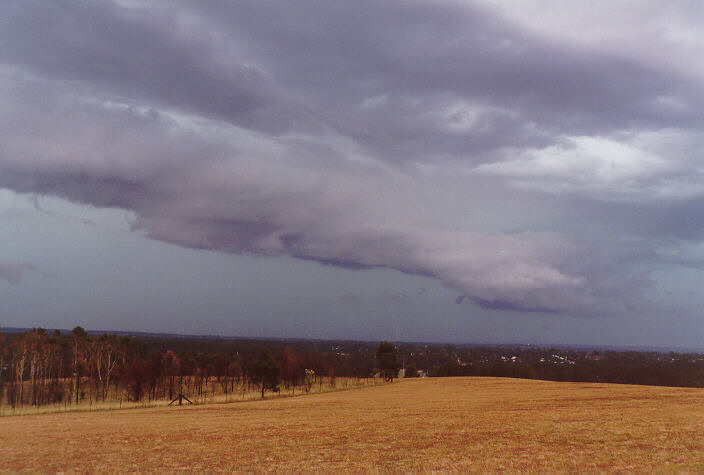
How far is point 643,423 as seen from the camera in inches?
1208

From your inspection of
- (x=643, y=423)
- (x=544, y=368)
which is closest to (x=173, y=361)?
(x=643, y=423)

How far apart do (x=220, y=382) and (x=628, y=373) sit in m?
101

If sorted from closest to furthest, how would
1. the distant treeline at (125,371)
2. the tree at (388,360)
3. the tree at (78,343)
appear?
the distant treeline at (125,371) → the tree at (78,343) → the tree at (388,360)

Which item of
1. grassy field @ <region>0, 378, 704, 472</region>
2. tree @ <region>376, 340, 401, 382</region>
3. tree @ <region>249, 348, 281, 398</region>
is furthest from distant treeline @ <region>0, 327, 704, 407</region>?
grassy field @ <region>0, 378, 704, 472</region>

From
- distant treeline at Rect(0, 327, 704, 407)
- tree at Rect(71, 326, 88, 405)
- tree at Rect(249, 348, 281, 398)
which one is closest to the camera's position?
distant treeline at Rect(0, 327, 704, 407)

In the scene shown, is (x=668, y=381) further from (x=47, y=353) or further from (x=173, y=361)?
(x=47, y=353)

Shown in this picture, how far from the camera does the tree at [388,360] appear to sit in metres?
132

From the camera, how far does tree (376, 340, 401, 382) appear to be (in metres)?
132

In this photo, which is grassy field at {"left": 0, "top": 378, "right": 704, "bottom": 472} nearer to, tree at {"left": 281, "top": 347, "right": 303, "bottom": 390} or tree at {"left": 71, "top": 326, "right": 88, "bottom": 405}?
tree at {"left": 71, "top": 326, "right": 88, "bottom": 405}

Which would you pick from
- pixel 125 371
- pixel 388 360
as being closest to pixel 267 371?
pixel 125 371

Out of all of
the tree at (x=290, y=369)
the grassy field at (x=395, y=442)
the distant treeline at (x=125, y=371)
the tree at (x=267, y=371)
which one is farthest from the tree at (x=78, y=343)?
the grassy field at (x=395, y=442)

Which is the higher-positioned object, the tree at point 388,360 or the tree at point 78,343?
the tree at point 78,343

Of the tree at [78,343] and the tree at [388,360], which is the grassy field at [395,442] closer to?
the tree at [78,343]

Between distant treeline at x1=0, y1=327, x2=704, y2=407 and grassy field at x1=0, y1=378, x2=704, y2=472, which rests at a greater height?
grassy field at x1=0, y1=378, x2=704, y2=472
